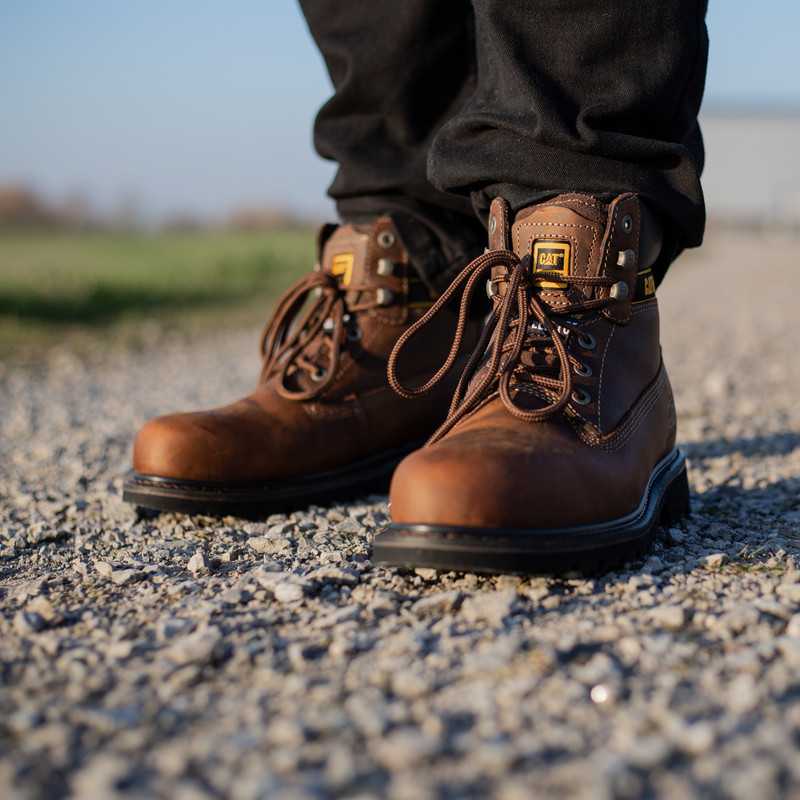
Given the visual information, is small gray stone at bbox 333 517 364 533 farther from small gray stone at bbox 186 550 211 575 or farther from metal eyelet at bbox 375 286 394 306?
metal eyelet at bbox 375 286 394 306

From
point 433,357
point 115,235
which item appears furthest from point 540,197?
point 115,235

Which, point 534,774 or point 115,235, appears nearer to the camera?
point 534,774

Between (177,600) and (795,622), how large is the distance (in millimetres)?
866

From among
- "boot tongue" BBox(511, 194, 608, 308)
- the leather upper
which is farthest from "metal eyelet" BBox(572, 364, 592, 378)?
"boot tongue" BBox(511, 194, 608, 308)

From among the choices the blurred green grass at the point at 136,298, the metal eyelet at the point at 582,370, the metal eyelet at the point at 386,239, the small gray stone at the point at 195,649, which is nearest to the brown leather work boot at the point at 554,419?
the metal eyelet at the point at 582,370

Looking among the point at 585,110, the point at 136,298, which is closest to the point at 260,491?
the point at 585,110

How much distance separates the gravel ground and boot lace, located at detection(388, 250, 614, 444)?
30 cm

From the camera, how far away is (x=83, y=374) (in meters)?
4.36

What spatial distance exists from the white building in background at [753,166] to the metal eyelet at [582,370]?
1349 inches

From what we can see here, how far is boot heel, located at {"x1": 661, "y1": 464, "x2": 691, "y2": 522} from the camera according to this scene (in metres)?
1.52

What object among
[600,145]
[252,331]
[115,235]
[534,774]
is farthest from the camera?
[115,235]

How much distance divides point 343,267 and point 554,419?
27.8 inches

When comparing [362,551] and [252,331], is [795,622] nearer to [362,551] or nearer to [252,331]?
[362,551]

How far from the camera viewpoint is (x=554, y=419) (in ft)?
4.26
